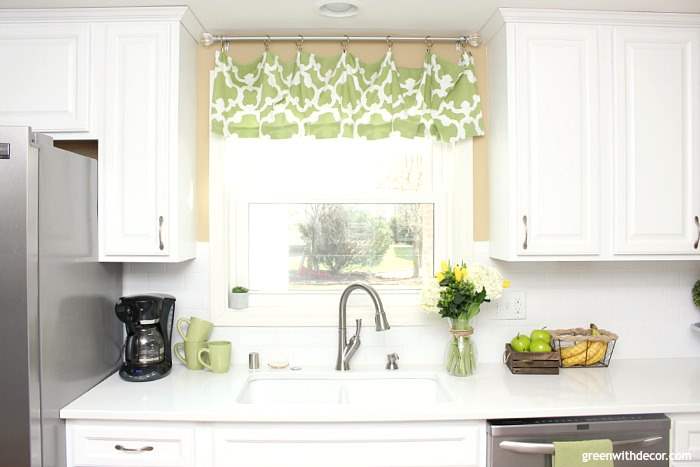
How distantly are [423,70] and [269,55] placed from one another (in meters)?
0.68

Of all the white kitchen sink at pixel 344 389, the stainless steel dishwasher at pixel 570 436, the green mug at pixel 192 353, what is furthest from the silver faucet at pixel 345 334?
the stainless steel dishwasher at pixel 570 436

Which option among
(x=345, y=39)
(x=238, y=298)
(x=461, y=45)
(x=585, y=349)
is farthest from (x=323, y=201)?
(x=585, y=349)

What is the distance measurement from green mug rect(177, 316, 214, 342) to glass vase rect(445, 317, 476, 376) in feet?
3.40

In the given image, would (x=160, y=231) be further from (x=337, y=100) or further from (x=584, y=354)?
(x=584, y=354)

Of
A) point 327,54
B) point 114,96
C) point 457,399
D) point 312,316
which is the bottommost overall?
point 457,399

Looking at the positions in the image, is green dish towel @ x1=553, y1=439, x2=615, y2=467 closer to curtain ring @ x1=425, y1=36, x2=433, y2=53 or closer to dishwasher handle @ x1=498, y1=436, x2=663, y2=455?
dishwasher handle @ x1=498, y1=436, x2=663, y2=455

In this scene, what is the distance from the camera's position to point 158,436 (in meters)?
2.02

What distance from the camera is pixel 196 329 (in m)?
2.54

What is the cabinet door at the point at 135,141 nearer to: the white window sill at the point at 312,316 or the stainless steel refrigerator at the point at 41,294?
the stainless steel refrigerator at the point at 41,294

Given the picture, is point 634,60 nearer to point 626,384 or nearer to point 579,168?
point 579,168

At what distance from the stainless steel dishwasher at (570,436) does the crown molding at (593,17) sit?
59.5 inches

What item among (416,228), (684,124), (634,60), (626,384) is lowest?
(626,384)

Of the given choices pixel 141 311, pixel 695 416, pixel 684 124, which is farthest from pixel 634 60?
pixel 141 311

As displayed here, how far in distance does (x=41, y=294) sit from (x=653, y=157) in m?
2.30
